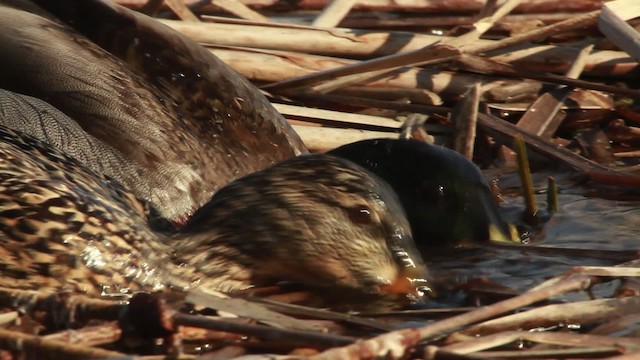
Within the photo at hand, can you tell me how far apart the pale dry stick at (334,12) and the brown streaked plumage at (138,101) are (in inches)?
53.1

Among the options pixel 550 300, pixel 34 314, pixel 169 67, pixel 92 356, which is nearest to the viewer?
pixel 92 356

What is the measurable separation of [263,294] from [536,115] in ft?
10.8

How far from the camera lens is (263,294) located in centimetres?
511

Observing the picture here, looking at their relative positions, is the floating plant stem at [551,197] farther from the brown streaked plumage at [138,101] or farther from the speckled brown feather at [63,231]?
the speckled brown feather at [63,231]

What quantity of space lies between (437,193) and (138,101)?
1394 mm

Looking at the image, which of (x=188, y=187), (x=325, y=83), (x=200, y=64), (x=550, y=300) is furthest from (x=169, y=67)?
(x=550, y=300)

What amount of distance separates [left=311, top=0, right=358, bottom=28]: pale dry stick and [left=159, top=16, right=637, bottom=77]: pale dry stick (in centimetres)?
15

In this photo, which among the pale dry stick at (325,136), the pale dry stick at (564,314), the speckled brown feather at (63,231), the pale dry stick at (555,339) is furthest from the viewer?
the pale dry stick at (325,136)

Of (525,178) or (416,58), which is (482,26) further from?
(525,178)

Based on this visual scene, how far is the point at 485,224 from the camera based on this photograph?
6.26m

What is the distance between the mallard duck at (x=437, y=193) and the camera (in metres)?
6.27

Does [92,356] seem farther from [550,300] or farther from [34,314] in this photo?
[550,300]

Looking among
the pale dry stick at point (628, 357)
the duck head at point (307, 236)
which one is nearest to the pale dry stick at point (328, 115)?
the duck head at point (307, 236)

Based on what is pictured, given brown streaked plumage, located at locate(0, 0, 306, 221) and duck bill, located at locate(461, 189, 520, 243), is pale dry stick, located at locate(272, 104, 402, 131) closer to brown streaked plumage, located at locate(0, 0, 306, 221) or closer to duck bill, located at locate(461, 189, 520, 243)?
brown streaked plumage, located at locate(0, 0, 306, 221)
